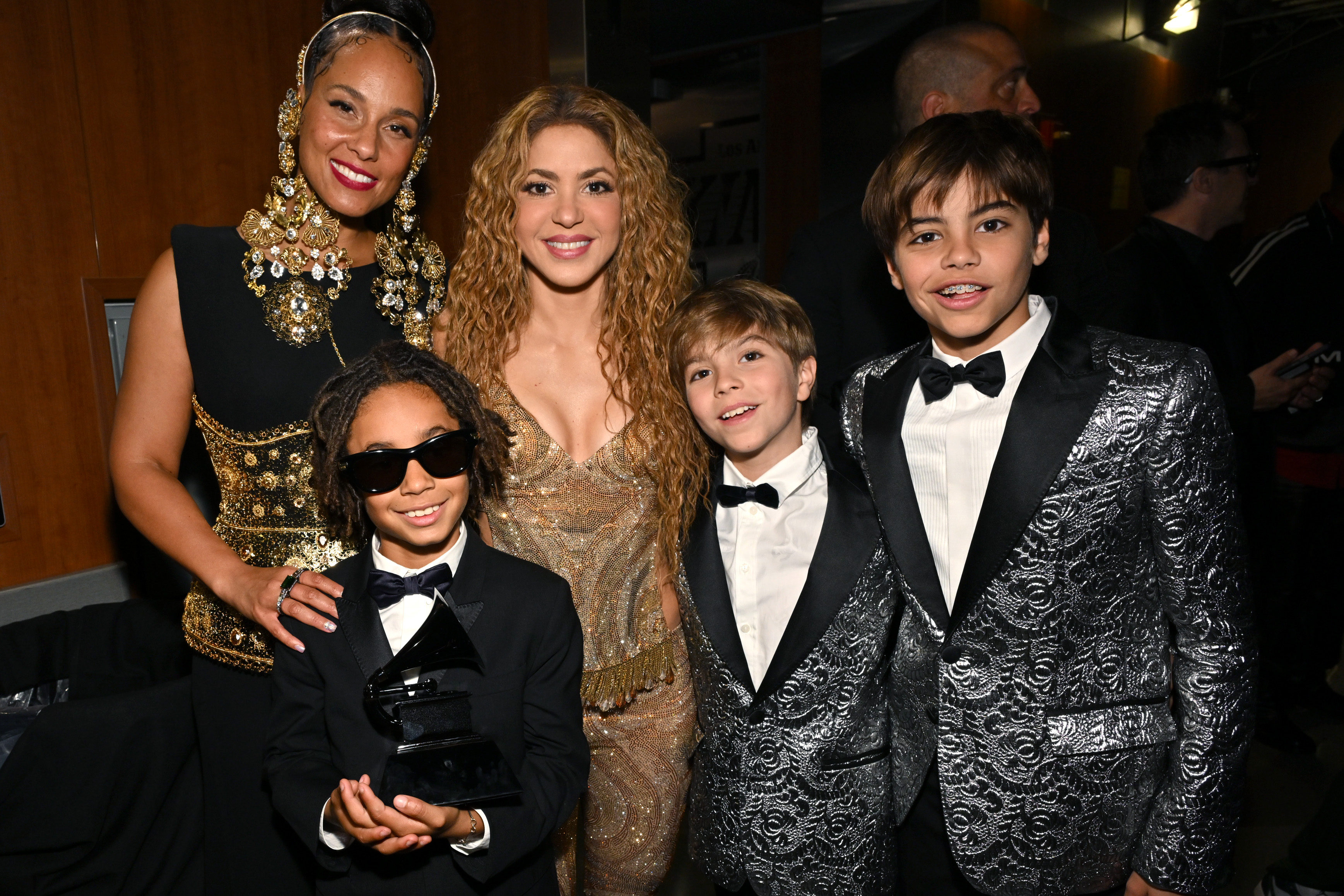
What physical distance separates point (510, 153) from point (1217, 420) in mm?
1461

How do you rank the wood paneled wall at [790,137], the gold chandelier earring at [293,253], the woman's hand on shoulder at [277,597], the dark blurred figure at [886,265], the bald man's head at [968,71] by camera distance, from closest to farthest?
the woman's hand on shoulder at [277,597] < the gold chandelier earring at [293,253] < the dark blurred figure at [886,265] < the bald man's head at [968,71] < the wood paneled wall at [790,137]

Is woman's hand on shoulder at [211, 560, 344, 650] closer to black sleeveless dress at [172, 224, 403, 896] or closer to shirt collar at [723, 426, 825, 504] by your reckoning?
black sleeveless dress at [172, 224, 403, 896]

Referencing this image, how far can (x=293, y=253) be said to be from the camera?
1.83 m

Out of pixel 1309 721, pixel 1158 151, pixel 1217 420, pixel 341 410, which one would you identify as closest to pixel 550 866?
pixel 341 410

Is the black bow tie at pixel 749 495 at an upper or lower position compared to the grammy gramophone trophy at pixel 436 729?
upper

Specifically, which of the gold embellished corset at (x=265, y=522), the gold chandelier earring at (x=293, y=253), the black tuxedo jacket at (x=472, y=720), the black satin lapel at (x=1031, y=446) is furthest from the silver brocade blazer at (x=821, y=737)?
the gold chandelier earring at (x=293, y=253)

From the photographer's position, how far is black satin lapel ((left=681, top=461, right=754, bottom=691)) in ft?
5.35

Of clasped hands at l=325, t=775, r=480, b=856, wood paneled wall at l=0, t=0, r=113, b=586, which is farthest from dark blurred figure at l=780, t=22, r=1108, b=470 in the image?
wood paneled wall at l=0, t=0, r=113, b=586

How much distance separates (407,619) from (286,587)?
285 millimetres

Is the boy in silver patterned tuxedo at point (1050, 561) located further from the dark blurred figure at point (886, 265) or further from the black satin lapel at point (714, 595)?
the dark blurred figure at point (886, 265)

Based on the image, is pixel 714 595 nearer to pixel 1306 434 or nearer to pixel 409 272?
pixel 409 272

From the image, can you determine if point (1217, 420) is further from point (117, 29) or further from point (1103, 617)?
point (117, 29)

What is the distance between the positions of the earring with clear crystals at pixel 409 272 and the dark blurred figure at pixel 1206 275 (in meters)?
2.19

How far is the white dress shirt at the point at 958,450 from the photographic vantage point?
1479mm
